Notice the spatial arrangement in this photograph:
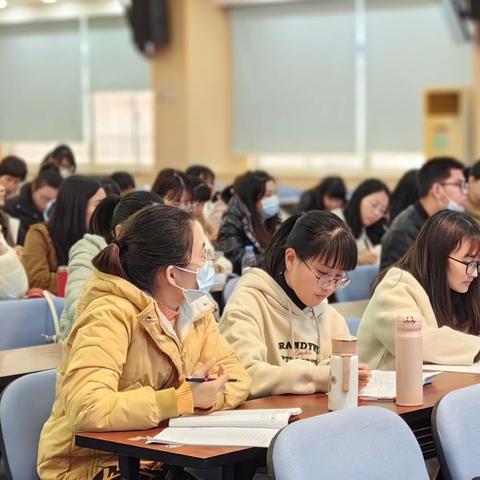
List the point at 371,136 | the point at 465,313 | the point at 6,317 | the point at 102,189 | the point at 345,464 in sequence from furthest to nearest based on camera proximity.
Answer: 1. the point at 371,136
2. the point at 102,189
3. the point at 6,317
4. the point at 465,313
5. the point at 345,464

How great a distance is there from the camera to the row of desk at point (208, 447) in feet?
7.18

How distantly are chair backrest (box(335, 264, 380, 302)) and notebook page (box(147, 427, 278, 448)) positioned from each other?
110 inches

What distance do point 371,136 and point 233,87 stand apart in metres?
Answer: 1.79

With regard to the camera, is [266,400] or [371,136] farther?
[371,136]

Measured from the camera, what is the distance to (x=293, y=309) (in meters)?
3.11

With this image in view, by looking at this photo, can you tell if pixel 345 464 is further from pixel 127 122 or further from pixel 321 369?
pixel 127 122

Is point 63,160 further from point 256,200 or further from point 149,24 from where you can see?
point 149,24

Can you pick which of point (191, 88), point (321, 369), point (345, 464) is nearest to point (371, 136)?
point (191, 88)

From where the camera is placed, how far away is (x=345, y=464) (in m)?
2.08

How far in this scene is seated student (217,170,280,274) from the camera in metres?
5.79

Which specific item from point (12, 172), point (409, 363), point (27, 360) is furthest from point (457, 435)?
point (12, 172)

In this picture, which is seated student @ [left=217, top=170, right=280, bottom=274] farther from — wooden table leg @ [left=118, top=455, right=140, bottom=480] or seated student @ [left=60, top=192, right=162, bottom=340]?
wooden table leg @ [left=118, top=455, right=140, bottom=480]

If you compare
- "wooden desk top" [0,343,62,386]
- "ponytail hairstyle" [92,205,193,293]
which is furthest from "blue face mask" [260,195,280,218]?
"ponytail hairstyle" [92,205,193,293]

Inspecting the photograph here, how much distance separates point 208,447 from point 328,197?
4.86 meters
